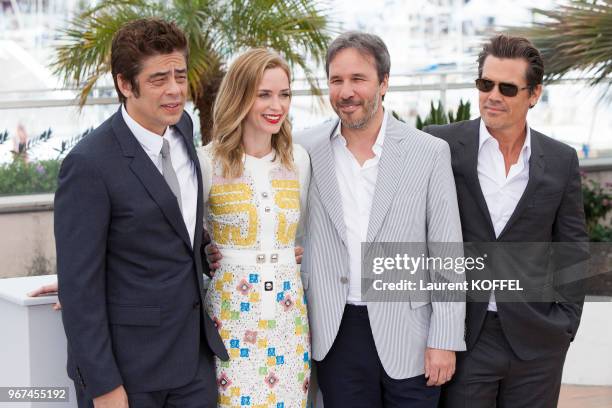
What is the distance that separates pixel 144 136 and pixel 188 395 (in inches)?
33.1

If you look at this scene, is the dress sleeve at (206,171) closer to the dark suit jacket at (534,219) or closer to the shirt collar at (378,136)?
the shirt collar at (378,136)

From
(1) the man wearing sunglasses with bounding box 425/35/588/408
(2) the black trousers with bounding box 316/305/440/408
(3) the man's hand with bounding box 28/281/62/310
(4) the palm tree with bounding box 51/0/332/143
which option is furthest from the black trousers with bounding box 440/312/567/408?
(4) the palm tree with bounding box 51/0/332/143

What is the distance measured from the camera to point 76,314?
2.69m

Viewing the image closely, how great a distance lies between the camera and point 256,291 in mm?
3033

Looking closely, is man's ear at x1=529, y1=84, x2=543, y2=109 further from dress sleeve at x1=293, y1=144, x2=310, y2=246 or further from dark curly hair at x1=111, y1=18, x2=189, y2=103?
dark curly hair at x1=111, y1=18, x2=189, y2=103

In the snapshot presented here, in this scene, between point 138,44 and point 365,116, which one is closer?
point 138,44

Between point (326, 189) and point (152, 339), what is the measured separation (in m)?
0.86

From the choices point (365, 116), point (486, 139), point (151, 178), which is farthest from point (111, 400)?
point (486, 139)

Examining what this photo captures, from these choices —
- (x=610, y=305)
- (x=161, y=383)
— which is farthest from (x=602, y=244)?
(x=161, y=383)

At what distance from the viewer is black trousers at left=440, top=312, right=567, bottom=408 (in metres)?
3.27

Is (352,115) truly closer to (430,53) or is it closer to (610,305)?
(610,305)

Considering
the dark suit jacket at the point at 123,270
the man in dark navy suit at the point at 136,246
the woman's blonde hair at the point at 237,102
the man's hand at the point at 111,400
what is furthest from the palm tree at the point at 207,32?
the man's hand at the point at 111,400

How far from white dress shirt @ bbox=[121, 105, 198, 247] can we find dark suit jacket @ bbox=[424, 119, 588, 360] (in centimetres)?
102

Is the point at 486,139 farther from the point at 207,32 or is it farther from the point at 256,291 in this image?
the point at 207,32
